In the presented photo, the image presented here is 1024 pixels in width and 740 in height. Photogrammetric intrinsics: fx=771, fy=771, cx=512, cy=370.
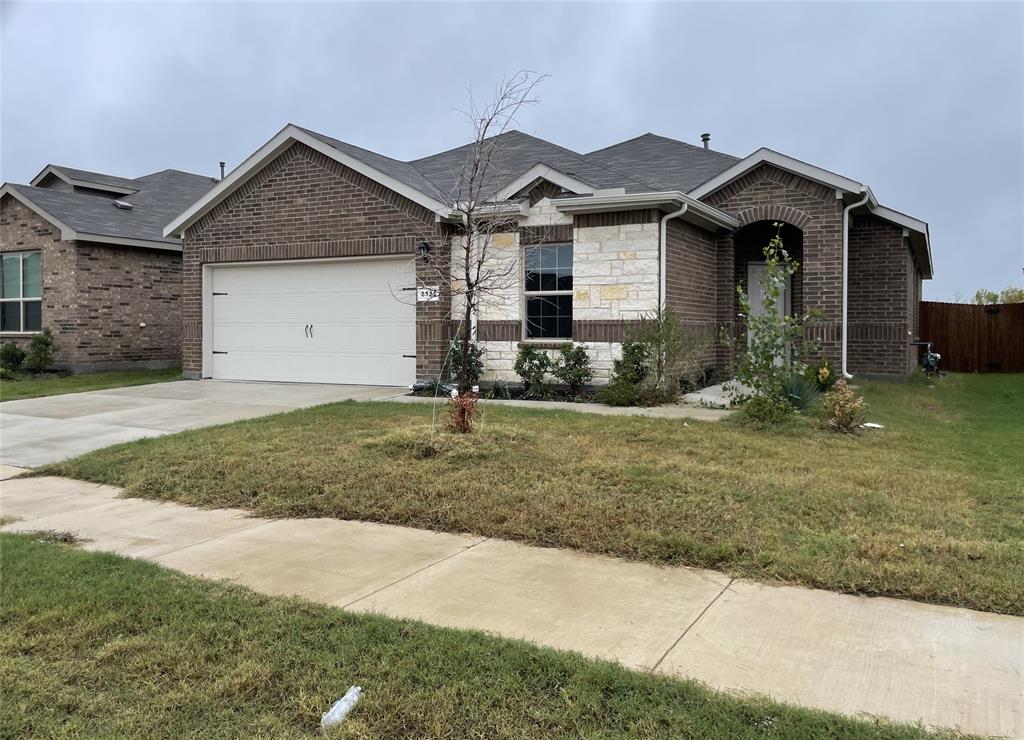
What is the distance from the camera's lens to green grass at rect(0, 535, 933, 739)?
296 cm

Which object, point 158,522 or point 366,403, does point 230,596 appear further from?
point 366,403

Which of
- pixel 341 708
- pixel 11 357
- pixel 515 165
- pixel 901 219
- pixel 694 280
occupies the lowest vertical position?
pixel 341 708

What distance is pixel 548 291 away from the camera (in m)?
13.4

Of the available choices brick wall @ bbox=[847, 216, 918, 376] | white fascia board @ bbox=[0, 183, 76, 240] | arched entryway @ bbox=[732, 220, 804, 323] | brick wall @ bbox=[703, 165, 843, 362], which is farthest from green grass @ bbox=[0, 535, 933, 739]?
white fascia board @ bbox=[0, 183, 76, 240]

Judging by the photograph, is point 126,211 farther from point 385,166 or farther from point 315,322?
point 385,166

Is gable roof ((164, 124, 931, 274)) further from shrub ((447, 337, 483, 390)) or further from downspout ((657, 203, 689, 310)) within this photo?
shrub ((447, 337, 483, 390))

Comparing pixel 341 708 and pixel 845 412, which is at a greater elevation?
pixel 845 412

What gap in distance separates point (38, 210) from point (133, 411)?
10.0 meters

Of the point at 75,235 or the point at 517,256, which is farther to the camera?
the point at 75,235

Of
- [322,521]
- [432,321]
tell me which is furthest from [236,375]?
[322,521]

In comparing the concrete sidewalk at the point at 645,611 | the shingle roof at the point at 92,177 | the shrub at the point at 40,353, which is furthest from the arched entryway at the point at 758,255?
the shingle roof at the point at 92,177

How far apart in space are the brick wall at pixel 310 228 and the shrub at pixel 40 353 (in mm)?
4137

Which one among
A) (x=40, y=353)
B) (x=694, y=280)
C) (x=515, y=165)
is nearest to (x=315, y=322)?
(x=515, y=165)

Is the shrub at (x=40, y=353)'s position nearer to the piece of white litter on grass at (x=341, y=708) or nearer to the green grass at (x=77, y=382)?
the green grass at (x=77, y=382)
